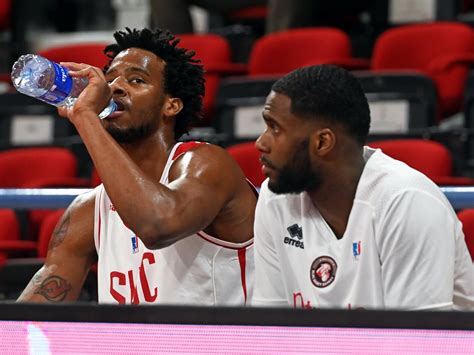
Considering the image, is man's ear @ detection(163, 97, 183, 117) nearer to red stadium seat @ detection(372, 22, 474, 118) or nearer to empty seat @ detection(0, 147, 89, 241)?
empty seat @ detection(0, 147, 89, 241)

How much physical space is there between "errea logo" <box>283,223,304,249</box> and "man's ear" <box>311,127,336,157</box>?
0.19 metres

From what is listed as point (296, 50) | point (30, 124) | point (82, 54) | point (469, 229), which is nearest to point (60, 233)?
point (469, 229)

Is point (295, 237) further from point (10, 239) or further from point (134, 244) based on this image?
point (10, 239)

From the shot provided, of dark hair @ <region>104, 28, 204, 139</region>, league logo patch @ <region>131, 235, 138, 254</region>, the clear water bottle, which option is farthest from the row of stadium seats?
the clear water bottle

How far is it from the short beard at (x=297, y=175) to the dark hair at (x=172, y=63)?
0.55 meters

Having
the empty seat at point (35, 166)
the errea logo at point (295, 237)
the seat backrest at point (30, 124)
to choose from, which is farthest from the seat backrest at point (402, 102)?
the errea logo at point (295, 237)

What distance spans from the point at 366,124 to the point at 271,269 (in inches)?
15.3

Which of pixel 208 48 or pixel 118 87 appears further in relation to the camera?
pixel 208 48

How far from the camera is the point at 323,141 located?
A: 243cm

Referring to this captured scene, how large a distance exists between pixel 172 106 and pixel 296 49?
9.21 feet

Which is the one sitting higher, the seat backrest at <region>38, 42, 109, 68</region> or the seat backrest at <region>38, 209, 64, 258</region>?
the seat backrest at <region>38, 42, 109, 68</region>

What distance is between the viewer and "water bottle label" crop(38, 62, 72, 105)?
2.56 meters

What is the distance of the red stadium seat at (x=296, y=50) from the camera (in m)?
5.57

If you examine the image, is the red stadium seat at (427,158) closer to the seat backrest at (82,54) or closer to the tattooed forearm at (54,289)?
the tattooed forearm at (54,289)
